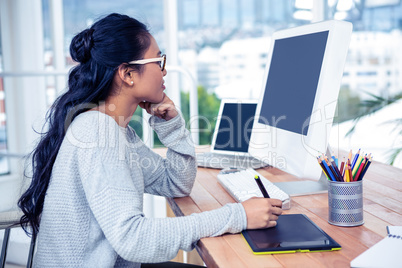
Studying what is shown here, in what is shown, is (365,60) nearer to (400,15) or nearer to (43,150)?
(400,15)

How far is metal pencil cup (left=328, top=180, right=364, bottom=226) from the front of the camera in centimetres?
90

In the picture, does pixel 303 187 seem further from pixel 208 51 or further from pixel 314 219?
pixel 208 51

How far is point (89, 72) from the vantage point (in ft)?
3.39

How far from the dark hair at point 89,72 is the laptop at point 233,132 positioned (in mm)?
691

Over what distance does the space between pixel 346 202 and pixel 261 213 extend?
0.61ft

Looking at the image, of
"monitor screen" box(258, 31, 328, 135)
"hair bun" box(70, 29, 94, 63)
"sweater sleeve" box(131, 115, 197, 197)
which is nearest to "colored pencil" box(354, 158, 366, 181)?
"monitor screen" box(258, 31, 328, 135)

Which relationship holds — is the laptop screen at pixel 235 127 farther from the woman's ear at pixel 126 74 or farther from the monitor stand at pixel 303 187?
the woman's ear at pixel 126 74

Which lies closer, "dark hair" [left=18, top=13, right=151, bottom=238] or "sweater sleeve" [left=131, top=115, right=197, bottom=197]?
"dark hair" [left=18, top=13, right=151, bottom=238]

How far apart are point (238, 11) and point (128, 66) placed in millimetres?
2490

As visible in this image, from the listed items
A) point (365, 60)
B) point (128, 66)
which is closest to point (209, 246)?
point (128, 66)

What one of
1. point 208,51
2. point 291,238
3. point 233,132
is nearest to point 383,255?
point 291,238

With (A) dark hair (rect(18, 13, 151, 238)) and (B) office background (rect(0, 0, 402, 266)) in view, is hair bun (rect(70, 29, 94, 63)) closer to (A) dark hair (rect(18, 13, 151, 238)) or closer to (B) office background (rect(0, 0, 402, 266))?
(A) dark hair (rect(18, 13, 151, 238))

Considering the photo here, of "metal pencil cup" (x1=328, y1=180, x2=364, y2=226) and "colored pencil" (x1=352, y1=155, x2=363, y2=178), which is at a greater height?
"colored pencil" (x1=352, y1=155, x2=363, y2=178)

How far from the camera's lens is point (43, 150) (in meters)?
1.05
